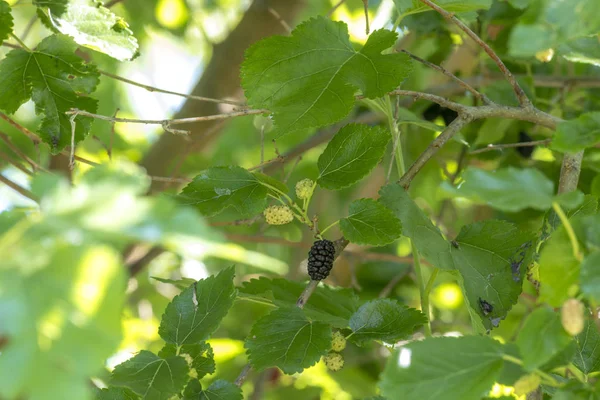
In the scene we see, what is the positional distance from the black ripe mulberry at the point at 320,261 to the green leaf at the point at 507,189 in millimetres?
222

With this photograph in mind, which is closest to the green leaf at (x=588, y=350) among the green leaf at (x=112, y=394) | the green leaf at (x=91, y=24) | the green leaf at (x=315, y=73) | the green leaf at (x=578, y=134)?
the green leaf at (x=578, y=134)

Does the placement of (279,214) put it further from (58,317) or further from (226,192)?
(58,317)

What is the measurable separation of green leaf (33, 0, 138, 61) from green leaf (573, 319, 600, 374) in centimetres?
53

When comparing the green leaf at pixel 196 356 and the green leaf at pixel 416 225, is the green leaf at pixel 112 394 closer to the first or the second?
the green leaf at pixel 196 356

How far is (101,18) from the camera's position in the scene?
0.71m

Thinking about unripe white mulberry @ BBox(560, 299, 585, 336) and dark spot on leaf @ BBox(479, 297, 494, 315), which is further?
dark spot on leaf @ BBox(479, 297, 494, 315)

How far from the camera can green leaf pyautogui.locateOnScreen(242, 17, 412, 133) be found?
2.18ft

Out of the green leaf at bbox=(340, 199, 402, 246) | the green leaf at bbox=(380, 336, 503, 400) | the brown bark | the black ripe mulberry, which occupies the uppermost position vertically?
the green leaf at bbox=(380, 336, 503, 400)

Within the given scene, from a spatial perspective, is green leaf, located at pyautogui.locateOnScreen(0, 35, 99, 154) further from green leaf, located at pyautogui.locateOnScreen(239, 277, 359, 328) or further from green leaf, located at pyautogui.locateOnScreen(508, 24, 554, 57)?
green leaf, located at pyautogui.locateOnScreen(508, 24, 554, 57)

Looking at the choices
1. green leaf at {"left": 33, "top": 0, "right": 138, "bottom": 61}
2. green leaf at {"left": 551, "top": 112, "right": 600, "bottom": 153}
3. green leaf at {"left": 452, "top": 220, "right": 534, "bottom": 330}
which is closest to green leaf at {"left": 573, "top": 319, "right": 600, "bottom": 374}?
green leaf at {"left": 452, "top": 220, "right": 534, "bottom": 330}

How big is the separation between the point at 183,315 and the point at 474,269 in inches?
11.4

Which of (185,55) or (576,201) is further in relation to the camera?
(185,55)

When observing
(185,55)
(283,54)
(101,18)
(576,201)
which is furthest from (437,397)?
(185,55)

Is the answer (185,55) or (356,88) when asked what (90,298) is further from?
(185,55)
